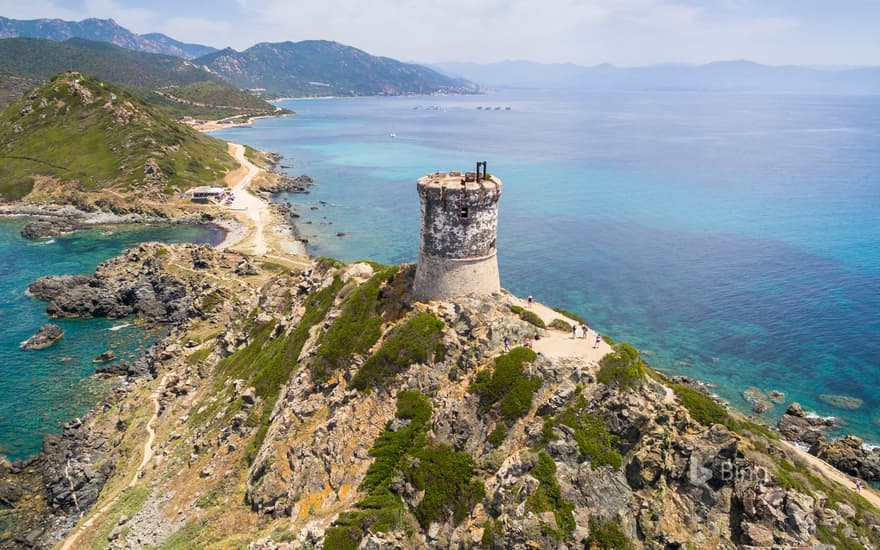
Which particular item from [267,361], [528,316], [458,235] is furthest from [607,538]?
[267,361]

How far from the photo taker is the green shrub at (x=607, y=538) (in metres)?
23.6

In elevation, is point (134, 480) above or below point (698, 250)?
below

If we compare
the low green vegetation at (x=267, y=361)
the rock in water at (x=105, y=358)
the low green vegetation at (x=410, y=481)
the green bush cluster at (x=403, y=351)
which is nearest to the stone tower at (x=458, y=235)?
the green bush cluster at (x=403, y=351)

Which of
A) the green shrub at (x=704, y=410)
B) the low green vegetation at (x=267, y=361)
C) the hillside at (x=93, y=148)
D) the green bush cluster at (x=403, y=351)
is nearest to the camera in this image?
the green shrub at (x=704, y=410)

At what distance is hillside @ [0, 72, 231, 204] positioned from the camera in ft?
437

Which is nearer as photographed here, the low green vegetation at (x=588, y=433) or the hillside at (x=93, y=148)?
the low green vegetation at (x=588, y=433)

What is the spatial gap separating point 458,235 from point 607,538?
1746cm

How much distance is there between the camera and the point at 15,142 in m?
150

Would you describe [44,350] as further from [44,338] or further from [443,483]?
[443,483]

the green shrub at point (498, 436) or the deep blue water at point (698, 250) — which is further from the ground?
the green shrub at point (498, 436)

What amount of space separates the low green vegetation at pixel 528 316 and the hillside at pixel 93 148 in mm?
122726

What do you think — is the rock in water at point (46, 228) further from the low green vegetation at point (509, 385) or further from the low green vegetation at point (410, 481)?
the low green vegetation at point (509, 385)

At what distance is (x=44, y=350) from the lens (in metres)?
61.6

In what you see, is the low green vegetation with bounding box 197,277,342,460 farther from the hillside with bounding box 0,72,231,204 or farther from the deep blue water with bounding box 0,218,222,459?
the hillside with bounding box 0,72,231,204
